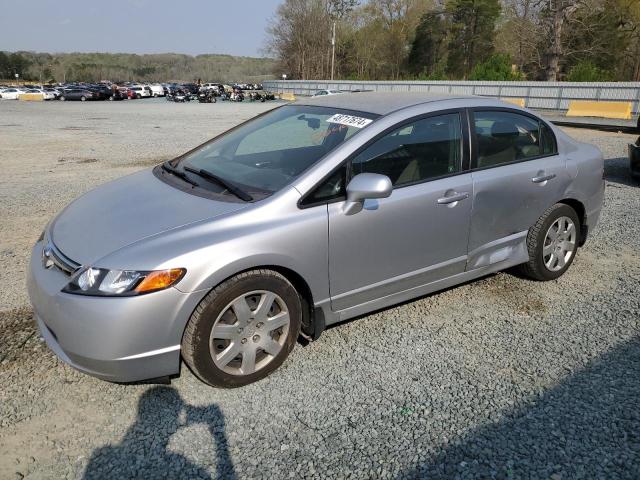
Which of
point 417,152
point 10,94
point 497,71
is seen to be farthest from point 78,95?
point 417,152

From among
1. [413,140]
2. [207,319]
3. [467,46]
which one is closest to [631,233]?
[413,140]

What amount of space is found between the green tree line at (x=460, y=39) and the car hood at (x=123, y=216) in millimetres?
32594

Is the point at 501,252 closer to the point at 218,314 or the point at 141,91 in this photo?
the point at 218,314

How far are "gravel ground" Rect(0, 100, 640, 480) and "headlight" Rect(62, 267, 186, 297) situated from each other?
2.29 ft

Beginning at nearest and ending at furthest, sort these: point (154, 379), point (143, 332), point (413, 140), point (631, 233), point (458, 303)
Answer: point (143, 332)
point (154, 379)
point (413, 140)
point (458, 303)
point (631, 233)

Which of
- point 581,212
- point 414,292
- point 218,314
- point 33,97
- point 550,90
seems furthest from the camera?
point 33,97

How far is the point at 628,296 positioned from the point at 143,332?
148 inches

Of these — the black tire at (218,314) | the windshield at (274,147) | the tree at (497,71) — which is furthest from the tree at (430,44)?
the black tire at (218,314)

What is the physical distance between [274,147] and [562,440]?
266 cm

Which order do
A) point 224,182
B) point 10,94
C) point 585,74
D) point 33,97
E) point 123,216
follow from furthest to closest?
point 10,94 < point 33,97 < point 585,74 < point 224,182 < point 123,216

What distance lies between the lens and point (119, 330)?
8.00 ft

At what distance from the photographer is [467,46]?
60.3m

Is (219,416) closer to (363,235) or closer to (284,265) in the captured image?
(284,265)

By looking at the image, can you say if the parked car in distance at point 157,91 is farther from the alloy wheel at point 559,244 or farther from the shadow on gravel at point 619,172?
the alloy wheel at point 559,244
